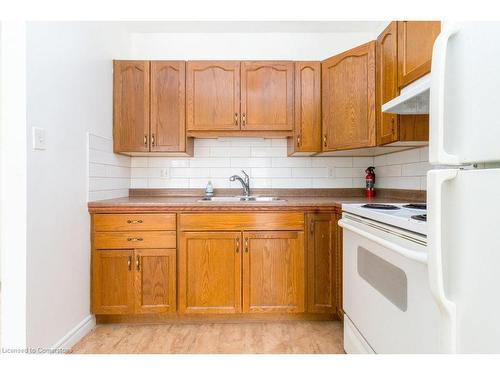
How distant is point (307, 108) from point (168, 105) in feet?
3.59

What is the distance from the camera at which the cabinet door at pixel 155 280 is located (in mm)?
2166

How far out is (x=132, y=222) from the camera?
218 centimetres

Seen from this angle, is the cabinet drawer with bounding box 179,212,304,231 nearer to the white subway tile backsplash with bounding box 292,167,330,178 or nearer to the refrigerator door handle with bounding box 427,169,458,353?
the white subway tile backsplash with bounding box 292,167,330,178

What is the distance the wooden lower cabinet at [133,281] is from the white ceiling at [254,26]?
1.87m

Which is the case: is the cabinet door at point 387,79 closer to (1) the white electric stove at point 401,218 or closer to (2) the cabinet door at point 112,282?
(1) the white electric stove at point 401,218

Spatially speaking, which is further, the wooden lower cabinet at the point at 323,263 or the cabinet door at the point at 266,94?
the cabinet door at the point at 266,94

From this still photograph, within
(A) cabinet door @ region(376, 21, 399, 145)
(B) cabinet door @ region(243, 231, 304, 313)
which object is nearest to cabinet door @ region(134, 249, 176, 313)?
(B) cabinet door @ region(243, 231, 304, 313)

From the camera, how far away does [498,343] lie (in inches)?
24.0

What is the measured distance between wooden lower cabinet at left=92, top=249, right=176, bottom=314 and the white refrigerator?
5.80 ft

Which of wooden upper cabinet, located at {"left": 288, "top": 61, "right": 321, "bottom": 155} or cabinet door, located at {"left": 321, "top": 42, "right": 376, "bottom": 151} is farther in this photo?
wooden upper cabinet, located at {"left": 288, "top": 61, "right": 321, "bottom": 155}

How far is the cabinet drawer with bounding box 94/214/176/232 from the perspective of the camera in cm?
217

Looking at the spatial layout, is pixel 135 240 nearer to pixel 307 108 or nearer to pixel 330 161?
pixel 307 108

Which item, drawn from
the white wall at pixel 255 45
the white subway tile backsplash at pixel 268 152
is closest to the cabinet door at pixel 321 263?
the white subway tile backsplash at pixel 268 152
